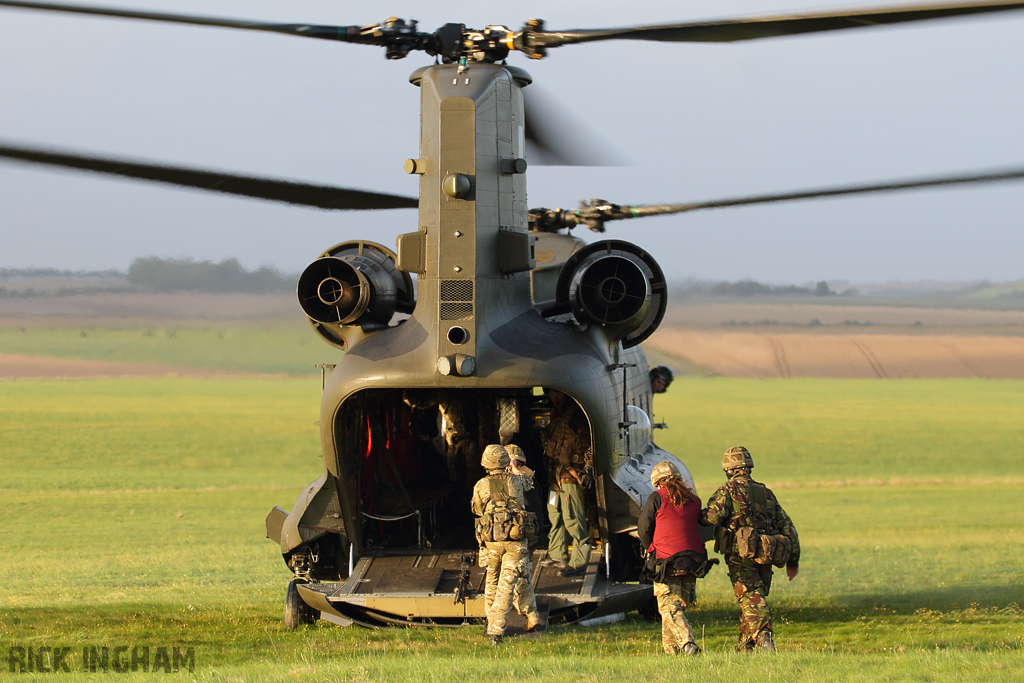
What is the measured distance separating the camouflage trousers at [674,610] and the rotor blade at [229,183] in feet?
14.7

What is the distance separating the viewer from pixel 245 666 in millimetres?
8633

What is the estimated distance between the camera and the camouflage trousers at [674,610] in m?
8.93

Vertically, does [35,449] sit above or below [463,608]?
above

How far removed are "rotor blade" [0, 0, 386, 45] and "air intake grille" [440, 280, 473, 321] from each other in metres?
2.19

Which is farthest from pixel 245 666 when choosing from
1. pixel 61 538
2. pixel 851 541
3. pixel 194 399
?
pixel 194 399

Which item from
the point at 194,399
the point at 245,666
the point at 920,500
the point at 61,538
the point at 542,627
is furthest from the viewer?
the point at 194,399

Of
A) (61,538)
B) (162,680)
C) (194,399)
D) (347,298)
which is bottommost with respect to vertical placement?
(162,680)

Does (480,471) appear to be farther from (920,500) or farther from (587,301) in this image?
(920,500)

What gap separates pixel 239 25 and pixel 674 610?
5575mm

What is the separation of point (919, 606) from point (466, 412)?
565 centimetres

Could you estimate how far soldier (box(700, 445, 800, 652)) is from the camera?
8.94m

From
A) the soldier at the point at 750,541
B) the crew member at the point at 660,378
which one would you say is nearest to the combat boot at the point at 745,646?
the soldier at the point at 750,541

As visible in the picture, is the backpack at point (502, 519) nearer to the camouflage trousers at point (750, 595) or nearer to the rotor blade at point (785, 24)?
the camouflage trousers at point (750, 595)

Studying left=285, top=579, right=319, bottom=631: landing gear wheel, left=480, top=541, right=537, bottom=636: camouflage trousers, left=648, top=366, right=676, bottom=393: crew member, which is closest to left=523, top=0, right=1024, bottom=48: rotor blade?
left=480, top=541, right=537, bottom=636: camouflage trousers
